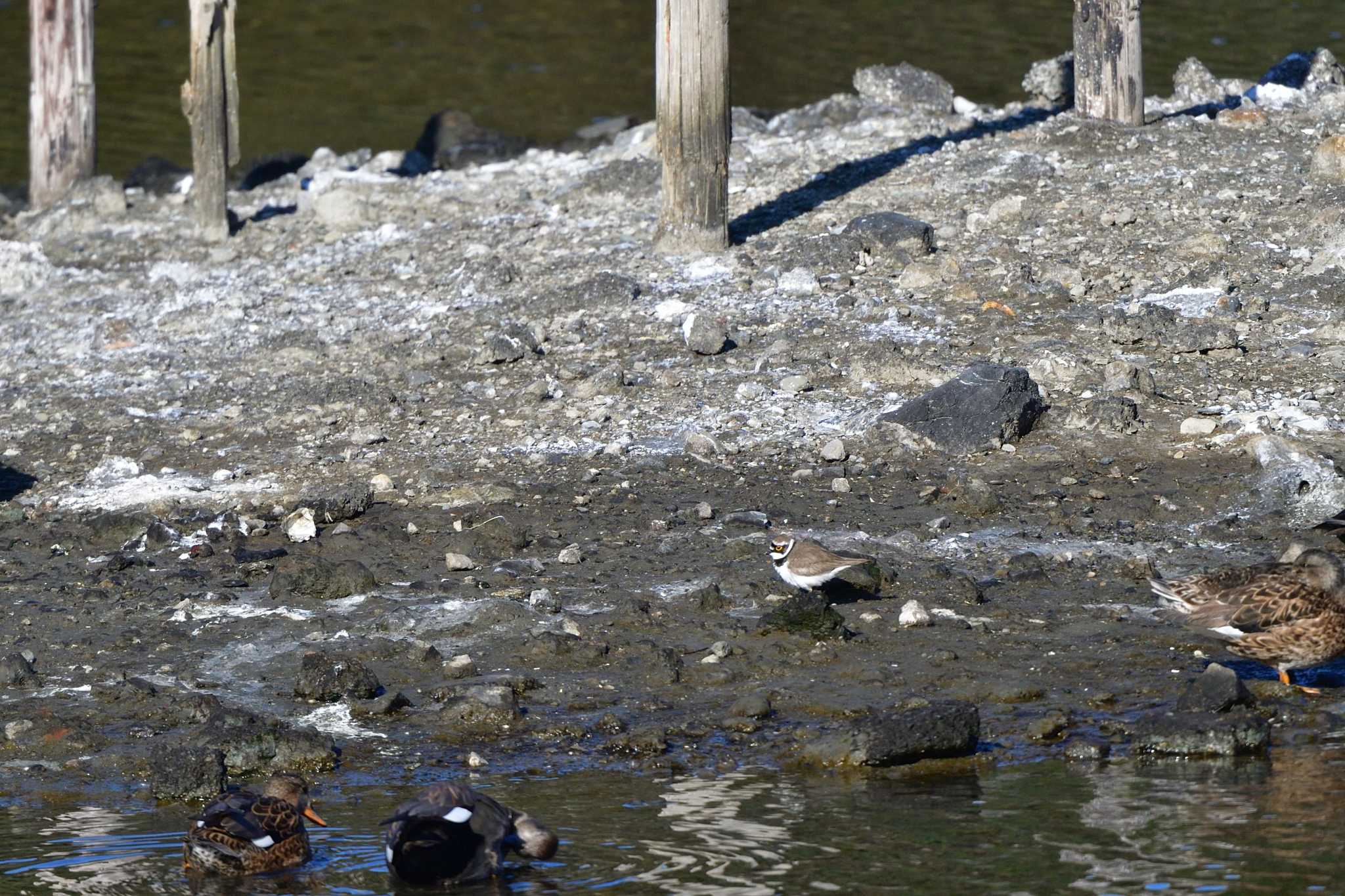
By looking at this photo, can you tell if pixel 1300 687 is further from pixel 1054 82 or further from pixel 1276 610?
pixel 1054 82

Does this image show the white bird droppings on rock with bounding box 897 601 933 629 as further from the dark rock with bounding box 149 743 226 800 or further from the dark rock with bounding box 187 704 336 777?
the dark rock with bounding box 149 743 226 800

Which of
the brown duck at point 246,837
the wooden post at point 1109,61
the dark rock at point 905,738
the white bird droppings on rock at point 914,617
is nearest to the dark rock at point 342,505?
the white bird droppings on rock at point 914,617

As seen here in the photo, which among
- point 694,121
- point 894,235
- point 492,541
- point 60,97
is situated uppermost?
point 60,97

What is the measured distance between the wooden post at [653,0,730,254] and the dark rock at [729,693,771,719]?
524 centimetres

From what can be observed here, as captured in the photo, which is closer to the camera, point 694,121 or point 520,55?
point 694,121

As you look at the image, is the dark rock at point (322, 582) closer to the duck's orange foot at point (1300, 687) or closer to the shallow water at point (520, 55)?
the duck's orange foot at point (1300, 687)

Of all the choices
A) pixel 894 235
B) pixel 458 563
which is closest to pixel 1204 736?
pixel 458 563

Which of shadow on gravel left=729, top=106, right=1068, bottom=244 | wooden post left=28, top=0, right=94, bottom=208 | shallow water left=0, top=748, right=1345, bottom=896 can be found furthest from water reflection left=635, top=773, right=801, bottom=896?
wooden post left=28, top=0, right=94, bottom=208

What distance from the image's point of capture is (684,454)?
8.63 meters

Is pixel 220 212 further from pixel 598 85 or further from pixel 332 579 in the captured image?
pixel 598 85

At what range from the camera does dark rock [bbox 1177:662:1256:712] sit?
5887 mm

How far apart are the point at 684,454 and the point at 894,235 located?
2.81 meters

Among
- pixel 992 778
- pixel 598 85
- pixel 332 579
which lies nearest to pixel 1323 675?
pixel 992 778

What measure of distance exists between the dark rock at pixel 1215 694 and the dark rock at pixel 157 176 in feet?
40.2
